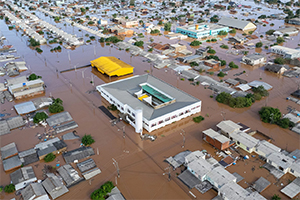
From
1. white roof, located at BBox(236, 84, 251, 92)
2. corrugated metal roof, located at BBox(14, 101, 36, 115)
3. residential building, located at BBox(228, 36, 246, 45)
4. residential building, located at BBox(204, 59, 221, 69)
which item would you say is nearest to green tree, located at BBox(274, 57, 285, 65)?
residential building, located at BBox(204, 59, 221, 69)

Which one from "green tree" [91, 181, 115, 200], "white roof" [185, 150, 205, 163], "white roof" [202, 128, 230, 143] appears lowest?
"green tree" [91, 181, 115, 200]

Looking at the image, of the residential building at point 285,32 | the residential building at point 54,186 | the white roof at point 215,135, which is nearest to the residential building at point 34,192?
the residential building at point 54,186

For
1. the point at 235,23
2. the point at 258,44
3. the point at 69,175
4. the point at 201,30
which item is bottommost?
the point at 69,175

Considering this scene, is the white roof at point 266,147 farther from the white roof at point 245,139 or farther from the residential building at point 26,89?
the residential building at point 26,89

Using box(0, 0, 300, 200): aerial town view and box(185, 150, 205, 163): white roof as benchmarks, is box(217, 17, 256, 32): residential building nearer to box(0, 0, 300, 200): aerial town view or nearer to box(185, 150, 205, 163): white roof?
box(0, 0, 300, 200): aerial town view

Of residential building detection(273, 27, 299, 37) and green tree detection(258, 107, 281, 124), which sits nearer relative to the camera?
green tree detection(258, 107, 281, 124)

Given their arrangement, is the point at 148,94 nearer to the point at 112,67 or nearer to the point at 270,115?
the point at 112,67

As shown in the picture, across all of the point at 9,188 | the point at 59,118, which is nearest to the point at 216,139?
the point at 59,118
